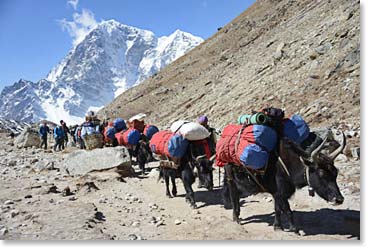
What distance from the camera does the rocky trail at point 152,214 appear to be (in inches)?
239

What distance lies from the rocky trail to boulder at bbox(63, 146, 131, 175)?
5.09 ft

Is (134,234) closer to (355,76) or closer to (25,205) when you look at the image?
(25,205)

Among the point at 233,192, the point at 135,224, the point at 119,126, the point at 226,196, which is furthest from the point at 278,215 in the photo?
the point at 119,126

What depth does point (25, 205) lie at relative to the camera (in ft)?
25.9

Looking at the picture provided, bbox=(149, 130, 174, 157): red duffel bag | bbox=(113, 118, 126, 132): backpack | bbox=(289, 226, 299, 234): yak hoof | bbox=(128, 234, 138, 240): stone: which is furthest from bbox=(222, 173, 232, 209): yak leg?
bbox=(113, 118, 126, 132): backpack

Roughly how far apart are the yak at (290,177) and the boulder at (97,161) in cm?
589

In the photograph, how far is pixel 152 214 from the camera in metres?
7.79

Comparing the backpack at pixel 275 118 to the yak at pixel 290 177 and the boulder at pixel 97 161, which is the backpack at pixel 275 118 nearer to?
the yak at pixel 290 177

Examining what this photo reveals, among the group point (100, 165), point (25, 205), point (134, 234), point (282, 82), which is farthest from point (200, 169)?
point (282, 82)

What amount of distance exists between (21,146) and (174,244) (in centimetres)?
2223

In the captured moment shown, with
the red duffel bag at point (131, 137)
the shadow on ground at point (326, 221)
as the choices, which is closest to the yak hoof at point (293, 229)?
the shadow on ground at point (326, 221)

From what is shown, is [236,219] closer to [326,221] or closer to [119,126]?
[326,221]

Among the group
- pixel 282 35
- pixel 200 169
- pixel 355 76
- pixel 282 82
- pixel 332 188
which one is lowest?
pixel 332 188

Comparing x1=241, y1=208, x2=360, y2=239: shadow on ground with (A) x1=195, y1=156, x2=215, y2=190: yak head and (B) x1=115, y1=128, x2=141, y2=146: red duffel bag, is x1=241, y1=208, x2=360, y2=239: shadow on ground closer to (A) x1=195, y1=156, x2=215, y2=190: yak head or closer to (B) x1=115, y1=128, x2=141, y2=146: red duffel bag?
(A) x1=195, y1=156, x2=215, y2=190: yak head
